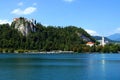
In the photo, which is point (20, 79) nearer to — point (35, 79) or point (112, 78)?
point (35, 79)

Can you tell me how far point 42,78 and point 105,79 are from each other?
7.86 m

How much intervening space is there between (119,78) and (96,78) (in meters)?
2.88

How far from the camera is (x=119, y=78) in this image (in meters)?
46.3

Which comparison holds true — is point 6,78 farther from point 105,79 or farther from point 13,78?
point 105,79

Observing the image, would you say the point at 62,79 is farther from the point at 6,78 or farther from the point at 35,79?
the point at 6,78

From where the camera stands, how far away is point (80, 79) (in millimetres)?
45219

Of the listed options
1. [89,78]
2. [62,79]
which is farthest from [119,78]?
[62,79]

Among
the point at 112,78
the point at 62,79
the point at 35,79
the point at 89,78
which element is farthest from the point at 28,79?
the point at 112,78

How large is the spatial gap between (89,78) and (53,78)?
453cm

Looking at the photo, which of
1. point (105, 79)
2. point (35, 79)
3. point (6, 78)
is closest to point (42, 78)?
point (35, 79)

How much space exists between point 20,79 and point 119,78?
40.6 ft

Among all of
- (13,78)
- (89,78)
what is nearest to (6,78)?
(13,78)

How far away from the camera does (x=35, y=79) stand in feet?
148

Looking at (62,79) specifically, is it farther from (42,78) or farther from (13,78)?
(13,78)
